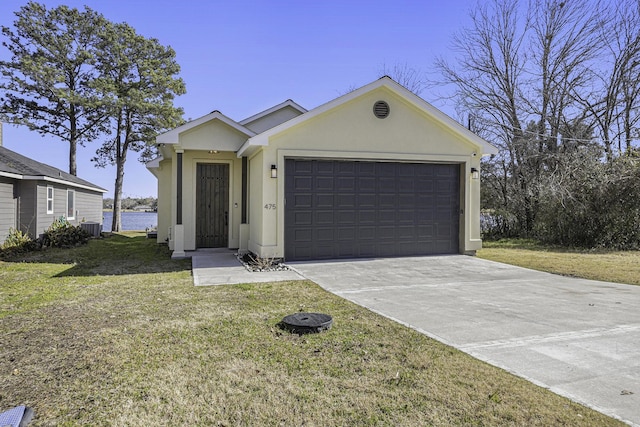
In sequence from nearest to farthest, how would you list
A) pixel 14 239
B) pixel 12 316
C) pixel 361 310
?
pixel 12 316 < pixel 361 310 < pixel 14 239

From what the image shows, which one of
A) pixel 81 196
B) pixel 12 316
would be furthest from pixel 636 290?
pixel 81 196

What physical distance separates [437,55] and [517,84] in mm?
4499

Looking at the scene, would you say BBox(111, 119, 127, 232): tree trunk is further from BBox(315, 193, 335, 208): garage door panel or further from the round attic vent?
the round attic vent

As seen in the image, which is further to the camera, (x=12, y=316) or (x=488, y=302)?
(x=488, y=302)

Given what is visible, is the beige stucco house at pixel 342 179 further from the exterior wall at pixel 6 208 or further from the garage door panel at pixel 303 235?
the exterior wall at pixel 6 208

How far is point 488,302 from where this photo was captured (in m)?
6.11

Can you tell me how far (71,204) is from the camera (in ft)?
60.7

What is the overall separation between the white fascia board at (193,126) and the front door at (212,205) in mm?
1557

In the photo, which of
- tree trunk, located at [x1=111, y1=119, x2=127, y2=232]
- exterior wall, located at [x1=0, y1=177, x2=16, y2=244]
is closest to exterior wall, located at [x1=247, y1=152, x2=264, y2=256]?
exterior wall, located at [x1=0, y1=177, x2=16, y2=244]

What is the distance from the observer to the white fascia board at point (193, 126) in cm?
995

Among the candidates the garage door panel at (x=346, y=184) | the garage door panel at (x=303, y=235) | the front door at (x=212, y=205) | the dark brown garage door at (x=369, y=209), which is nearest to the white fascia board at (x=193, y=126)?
the front door at (x=212, y=205)

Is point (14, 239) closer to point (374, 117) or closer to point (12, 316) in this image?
point (12, 316)

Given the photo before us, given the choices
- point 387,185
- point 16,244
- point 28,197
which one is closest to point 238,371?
point 387,185

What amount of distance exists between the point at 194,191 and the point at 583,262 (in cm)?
1120
